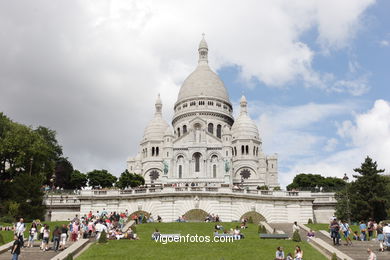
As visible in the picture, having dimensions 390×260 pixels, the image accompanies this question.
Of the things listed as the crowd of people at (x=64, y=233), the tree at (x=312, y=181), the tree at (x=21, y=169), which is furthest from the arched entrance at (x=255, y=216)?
Answer: the tree at (x=312, y=181)

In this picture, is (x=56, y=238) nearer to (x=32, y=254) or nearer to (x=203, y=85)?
(x=32, y=254)

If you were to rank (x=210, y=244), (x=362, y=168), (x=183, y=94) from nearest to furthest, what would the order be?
1. (x=210, y=244)
2. (x=362, y=168)
3. (x=183, y=94)

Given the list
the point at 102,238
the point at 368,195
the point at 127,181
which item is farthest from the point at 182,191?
the point at 127,181

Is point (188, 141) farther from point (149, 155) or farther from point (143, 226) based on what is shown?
point (143, 226)

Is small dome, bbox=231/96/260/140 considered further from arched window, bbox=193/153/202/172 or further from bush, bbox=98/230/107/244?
bush, bbox=98/230/107/244

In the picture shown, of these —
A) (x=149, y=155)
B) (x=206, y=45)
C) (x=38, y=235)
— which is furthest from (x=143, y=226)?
(x=206, y=45)

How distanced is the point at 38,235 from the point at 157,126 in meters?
80.4

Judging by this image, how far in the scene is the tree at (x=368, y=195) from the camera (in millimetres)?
43781

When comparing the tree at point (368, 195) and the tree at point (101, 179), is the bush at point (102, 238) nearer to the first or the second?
the tree at point (368, 195)

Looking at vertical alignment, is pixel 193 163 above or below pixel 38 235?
above

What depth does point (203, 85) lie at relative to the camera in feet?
380

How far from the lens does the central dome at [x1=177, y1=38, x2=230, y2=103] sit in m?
115

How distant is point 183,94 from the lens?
117 metres

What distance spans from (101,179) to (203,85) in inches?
1557
